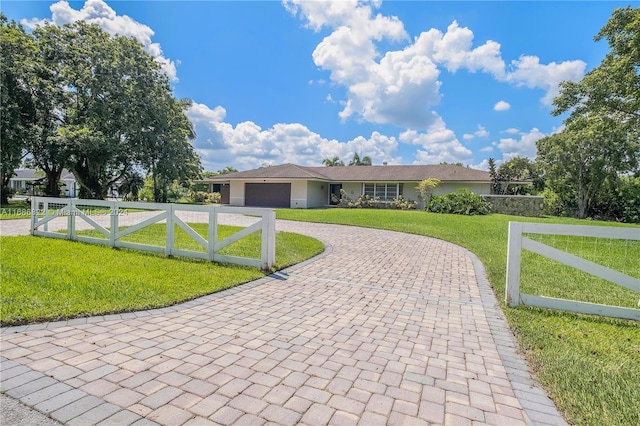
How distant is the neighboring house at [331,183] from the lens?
27.6 m

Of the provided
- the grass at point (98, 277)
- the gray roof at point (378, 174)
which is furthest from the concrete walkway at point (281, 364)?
the gray roof at point (378, 174)

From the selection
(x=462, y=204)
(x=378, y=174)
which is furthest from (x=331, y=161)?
(x=462, y=204)

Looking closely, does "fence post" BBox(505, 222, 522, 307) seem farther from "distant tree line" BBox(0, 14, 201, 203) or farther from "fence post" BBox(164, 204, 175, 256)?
"distant tree line" BBox(0, 14, 201, 203)

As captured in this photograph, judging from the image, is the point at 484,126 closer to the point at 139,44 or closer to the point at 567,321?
the point at 567,321

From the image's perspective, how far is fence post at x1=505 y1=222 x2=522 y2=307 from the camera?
488 centimetres

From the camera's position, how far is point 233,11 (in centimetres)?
1155

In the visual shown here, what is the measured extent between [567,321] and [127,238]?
366 inches

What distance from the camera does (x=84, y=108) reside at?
77.8 feet

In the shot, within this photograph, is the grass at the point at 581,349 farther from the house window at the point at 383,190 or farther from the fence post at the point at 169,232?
the house window at the point at 383,190

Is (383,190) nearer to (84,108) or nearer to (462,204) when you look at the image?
(462,204)

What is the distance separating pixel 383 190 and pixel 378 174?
1.76m

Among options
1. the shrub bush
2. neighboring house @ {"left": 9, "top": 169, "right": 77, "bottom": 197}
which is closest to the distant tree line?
the shrub bush

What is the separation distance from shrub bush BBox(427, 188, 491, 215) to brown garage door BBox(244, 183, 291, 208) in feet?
41.2

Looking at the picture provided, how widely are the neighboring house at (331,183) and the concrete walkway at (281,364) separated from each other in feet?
75.5
